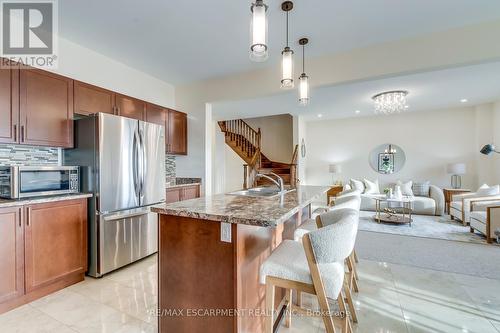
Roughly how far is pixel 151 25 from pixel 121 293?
2743mm

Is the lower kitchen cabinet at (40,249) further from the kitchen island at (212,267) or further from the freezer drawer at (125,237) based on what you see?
the kitchen island at (212,267)

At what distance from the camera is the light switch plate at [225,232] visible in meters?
1.38

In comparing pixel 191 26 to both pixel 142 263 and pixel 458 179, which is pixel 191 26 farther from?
pixel 458 179

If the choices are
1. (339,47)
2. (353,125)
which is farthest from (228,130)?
(339,47)

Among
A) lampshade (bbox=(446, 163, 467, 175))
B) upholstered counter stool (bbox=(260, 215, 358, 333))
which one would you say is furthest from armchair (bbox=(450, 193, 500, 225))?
upholstered counter stool (bbox=(260, 215, 358, 333))

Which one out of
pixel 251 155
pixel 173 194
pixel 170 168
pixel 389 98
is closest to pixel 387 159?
pixel 389 98

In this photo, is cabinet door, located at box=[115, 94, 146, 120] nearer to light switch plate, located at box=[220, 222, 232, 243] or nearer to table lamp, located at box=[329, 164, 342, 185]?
light switch plate, located at box=[220, 222, 232, 243]

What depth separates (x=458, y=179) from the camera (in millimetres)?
6320

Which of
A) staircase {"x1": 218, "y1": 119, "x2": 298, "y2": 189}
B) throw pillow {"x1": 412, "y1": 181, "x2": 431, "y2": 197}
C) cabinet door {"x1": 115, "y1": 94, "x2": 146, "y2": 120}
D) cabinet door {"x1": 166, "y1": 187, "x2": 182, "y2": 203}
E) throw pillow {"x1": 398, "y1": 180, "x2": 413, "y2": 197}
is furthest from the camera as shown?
staircase {"x1": 218, "y1": 119, "x2": 298, "y2": 189}

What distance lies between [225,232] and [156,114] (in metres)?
2.86

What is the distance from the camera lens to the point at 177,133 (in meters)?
4.09

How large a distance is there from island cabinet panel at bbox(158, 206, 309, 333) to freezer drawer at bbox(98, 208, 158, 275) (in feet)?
4.35

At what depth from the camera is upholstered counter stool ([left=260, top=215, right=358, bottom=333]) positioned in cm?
121

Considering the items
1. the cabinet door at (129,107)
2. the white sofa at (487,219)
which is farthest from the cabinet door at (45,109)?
the white sofa at (487,219)
